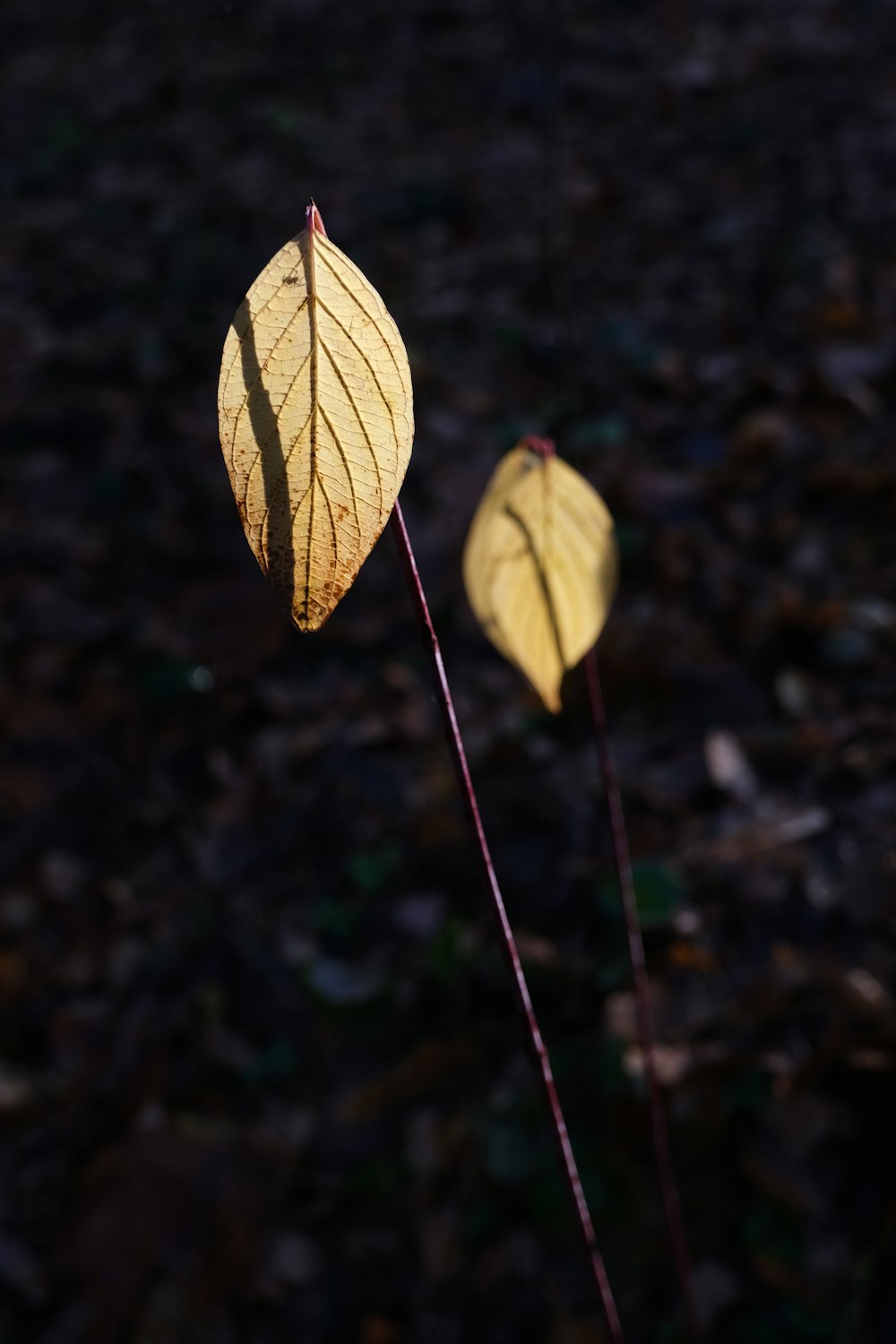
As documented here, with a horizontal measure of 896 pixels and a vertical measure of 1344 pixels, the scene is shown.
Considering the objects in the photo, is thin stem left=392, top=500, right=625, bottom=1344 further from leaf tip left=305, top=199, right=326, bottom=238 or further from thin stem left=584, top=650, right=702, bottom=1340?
thin stem left=584, top=650, right=702, bottom=1340

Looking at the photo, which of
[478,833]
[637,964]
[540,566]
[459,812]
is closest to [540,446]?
[540,566]

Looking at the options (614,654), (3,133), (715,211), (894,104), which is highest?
(3,133)

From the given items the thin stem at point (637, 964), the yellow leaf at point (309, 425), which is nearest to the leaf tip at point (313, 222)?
the yellow leaf at point (309, 425)

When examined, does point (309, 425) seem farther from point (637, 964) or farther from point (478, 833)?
point (637, 964)

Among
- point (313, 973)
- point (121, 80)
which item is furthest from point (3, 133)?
point (313, 973)

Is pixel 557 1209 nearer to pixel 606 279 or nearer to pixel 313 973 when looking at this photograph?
pixel 313 973

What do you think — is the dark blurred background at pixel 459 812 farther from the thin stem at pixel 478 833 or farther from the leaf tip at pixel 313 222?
the leaf tip at pixel 313 222

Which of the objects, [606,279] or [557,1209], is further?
[606,279]
